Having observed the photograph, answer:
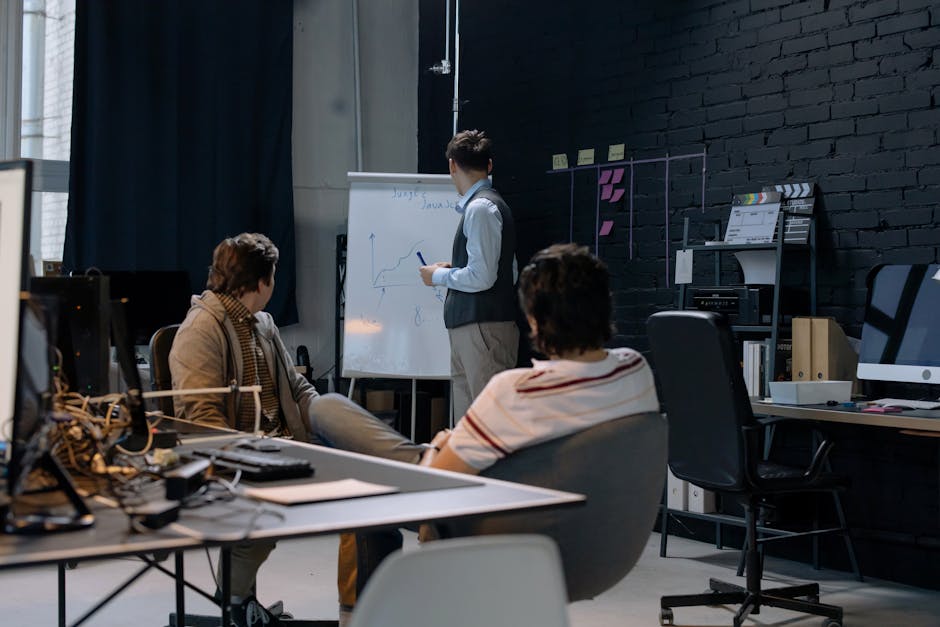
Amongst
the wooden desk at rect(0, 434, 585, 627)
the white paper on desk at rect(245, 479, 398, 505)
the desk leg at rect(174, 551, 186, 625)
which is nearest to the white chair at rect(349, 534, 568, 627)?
the wooden desk at rect(0, 434, 585, 627)

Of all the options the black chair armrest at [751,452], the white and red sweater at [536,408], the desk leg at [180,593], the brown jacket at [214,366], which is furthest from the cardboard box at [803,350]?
the desk leg at [180,593]

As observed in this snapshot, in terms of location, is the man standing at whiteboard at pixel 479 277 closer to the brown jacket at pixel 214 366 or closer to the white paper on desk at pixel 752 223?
the white paper on desk at pixel 752 223

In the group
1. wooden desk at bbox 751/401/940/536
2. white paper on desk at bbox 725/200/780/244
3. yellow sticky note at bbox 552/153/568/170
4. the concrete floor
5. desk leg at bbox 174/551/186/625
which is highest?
yellow sticky note at bbox 552/153/568/170

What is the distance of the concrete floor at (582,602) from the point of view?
3713mm

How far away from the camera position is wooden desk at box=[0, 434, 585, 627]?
1432 millimetres

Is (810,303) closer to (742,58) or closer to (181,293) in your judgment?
(742,58)

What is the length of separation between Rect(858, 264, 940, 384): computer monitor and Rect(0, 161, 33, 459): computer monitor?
3.18 m

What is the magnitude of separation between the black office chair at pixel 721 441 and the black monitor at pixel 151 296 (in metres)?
2.39

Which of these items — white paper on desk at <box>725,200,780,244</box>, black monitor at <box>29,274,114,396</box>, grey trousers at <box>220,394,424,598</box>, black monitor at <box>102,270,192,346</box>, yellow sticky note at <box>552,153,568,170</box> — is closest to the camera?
black monitor at <box>29,274,114,396</box>

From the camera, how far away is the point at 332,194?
6355 mm

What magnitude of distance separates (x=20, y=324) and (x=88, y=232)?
161 inches

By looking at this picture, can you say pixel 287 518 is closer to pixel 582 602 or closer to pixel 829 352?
pixel 582 602

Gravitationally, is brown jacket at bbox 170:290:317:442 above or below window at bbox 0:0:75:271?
below

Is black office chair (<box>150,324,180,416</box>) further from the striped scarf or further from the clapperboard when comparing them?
the clapperboard
